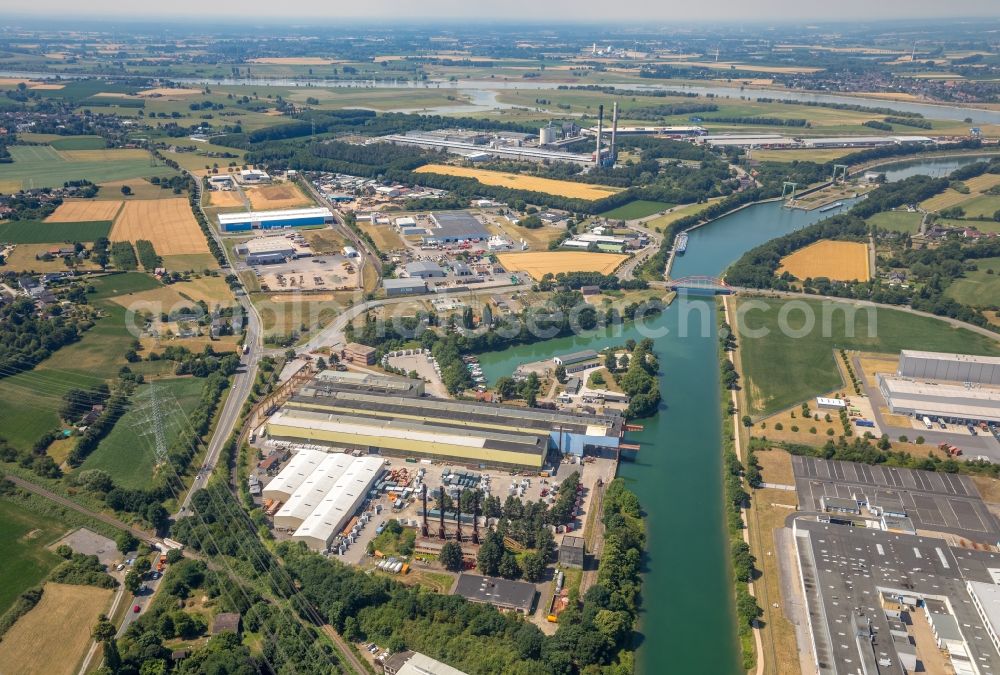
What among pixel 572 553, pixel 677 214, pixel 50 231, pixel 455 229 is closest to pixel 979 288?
pixel 677 214

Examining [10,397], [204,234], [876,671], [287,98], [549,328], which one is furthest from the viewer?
[287,98]

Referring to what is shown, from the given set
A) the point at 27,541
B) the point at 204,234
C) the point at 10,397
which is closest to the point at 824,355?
the point at 27,541

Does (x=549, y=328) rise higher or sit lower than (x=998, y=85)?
lower

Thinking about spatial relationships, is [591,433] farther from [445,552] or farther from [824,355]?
[824,355]

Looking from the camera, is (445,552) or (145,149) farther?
(145,149)

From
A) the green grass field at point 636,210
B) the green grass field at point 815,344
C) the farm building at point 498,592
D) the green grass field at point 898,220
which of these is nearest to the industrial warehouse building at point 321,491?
the farm building at point 498,592

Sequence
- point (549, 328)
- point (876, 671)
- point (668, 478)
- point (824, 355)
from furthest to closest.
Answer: point (549, 328), point (824, 355), point (668, 478), point (876, 671)

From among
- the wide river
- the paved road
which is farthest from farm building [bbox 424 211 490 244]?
the wide river
